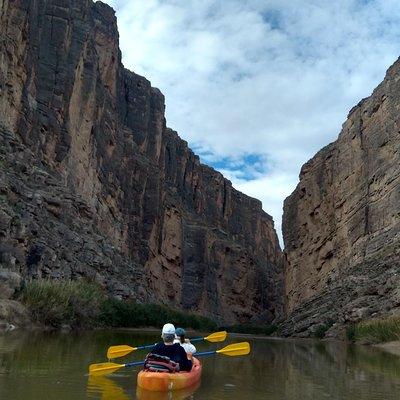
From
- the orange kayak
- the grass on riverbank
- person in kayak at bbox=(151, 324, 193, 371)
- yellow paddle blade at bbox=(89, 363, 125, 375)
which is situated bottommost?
the orange kayak

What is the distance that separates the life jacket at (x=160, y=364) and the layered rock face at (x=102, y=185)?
59.9ft

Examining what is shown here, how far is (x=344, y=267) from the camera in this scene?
51.4m

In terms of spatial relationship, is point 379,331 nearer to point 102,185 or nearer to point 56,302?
point 56,302

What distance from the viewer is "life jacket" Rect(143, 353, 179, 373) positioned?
934 cm

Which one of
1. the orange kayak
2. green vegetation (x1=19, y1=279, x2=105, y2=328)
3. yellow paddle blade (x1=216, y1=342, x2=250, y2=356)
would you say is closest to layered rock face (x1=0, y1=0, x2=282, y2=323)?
green vegetation (x1=19, y1=279, x2=105, y2=328)

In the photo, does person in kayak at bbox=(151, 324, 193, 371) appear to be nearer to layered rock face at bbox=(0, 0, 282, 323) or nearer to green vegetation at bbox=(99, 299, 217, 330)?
layered rock face at bbox=(0, 0, 282, 323)

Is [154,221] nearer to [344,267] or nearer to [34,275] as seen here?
[344,267]

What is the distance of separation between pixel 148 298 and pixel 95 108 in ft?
69.0

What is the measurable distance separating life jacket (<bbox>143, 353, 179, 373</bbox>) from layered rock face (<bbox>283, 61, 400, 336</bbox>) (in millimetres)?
21590

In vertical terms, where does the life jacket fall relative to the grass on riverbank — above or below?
below

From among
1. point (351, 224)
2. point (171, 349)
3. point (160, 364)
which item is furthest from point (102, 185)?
point (160, 364)

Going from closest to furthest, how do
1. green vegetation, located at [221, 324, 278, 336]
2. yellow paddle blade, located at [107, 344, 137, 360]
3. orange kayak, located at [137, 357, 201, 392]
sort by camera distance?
orange kayak, located at [137, 357, 201, 392] → yellow paddle blade, located at [107, 344, 137, 360] → green vegetation, located at [221, 324, 278, 336]

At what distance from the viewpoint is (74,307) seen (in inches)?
996

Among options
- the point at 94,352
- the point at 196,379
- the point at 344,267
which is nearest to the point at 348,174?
the point at 344,267
